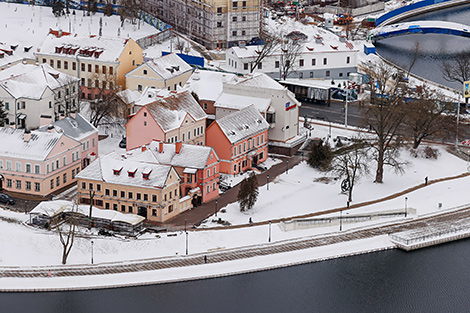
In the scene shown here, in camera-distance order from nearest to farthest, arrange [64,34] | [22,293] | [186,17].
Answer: [22,293] → [64,34] → [186,17]

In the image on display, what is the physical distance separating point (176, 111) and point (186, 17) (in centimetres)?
5186

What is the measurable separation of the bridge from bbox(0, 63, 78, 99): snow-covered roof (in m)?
74.5

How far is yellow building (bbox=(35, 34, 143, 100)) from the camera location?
461 feet

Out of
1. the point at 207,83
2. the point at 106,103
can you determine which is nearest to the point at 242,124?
the point at 207,83

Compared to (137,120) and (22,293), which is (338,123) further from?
(22,293)

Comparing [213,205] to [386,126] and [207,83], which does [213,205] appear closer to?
[386,126]

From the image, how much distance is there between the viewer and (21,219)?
104812mm

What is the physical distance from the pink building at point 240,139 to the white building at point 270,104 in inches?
119

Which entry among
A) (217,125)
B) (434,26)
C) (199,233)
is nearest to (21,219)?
(199,233)

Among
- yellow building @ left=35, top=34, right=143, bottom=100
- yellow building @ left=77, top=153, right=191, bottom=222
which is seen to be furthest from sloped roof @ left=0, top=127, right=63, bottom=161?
yellow building @ left=35, top=34, right=143, bottom=100

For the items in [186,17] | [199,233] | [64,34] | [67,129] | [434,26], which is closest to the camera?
[199,233]

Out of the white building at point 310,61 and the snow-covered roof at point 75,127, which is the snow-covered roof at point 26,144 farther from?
the white building at point 310,61

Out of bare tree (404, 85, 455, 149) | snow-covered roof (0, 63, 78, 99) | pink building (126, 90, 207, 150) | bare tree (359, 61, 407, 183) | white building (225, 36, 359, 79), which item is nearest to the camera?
bare tree (359, 61, 407, 183)

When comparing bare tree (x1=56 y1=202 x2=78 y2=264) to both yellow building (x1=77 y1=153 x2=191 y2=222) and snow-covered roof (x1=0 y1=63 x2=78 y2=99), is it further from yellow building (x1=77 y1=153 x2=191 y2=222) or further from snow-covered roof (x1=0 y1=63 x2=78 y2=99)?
snow-covered roof (x1=0 y1=63 x2=78 y2=99)
